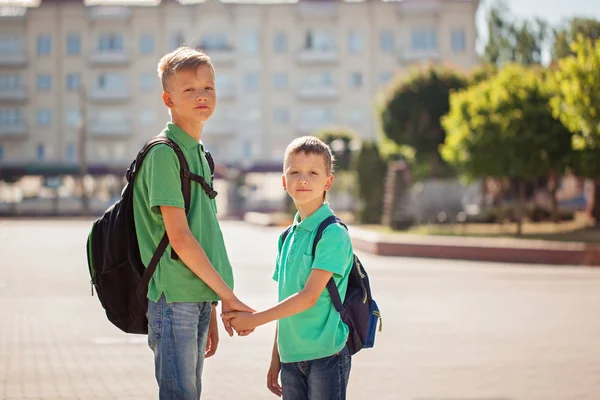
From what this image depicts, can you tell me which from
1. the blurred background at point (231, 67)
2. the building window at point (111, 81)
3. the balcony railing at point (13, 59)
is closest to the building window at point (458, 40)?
the blurred background at point (231, 67)

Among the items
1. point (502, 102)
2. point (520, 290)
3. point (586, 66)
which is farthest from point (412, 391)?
point (502, 102)

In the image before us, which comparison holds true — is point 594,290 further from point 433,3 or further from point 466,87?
point 433,3

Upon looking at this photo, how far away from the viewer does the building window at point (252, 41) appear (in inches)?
3056

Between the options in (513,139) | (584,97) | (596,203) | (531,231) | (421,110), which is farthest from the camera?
(421,110)

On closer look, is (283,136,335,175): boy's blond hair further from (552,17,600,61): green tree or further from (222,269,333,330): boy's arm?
(552,17,600,61): green tree

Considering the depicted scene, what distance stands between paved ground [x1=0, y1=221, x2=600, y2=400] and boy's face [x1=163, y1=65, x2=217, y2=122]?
3.63 metres

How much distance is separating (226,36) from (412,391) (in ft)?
234

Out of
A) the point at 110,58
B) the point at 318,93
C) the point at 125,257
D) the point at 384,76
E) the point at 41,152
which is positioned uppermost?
the point at 110,58

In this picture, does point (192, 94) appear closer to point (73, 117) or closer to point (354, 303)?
point (354, 303)

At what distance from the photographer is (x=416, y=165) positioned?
55750 mm

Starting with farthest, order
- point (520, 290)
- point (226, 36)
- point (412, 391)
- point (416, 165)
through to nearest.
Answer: point (226, 36)
point (416, 165)
point (520, 290)
point (412, 391)

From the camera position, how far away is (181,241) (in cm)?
375

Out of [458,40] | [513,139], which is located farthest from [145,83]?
[513,139]

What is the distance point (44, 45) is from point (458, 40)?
3144 centimetres
